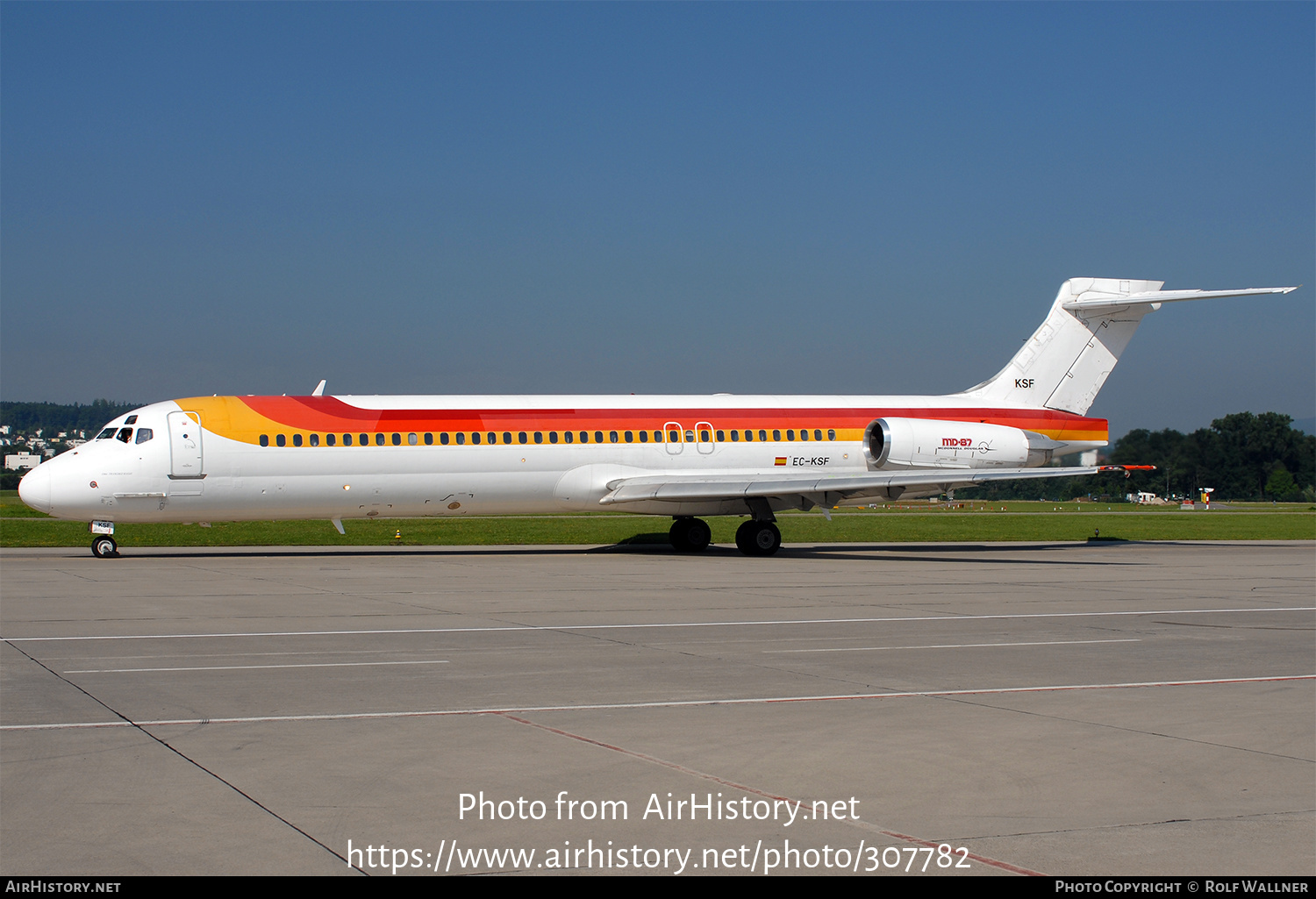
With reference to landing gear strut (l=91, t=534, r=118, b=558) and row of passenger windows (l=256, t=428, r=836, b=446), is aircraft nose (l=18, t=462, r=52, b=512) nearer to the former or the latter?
landing gear strut (l=91, t=534, r=118, b=558)

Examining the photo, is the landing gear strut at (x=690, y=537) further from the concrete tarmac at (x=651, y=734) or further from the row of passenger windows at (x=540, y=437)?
the concrete tarmac at (x=651, y=734)

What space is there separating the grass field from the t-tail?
573 cm

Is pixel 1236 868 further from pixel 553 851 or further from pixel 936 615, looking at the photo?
pixel 936 615

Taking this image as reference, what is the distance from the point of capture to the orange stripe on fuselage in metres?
26.7

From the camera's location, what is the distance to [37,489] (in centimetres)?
2519

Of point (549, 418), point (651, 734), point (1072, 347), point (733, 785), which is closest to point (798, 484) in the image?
point (549, 418)

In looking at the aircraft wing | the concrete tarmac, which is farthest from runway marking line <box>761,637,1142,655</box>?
the aircraft wing

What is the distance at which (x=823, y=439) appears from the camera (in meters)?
30.8

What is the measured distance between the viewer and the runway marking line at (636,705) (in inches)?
352

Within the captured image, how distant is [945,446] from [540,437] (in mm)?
10542

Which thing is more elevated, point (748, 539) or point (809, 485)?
point (809, 485)

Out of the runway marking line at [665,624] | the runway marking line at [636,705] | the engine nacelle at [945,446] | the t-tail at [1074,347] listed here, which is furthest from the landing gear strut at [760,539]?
the runway marking line at [636,705]

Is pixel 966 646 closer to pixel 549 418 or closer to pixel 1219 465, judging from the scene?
pixel 549 418

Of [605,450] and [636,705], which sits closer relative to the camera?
[636,705]
